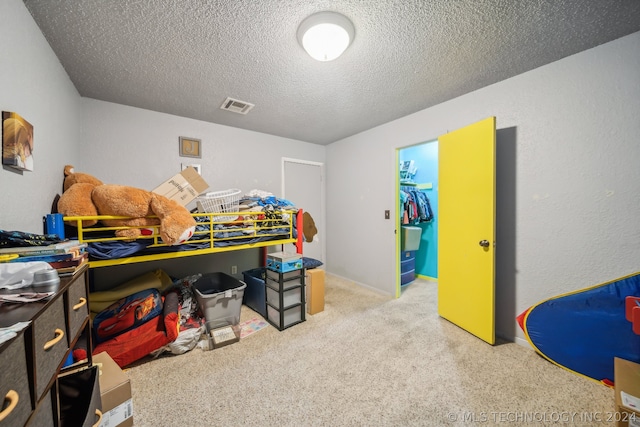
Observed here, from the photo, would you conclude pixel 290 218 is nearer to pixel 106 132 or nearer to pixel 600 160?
pixel 106 132

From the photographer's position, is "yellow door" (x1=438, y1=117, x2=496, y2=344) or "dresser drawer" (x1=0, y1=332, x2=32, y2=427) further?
"yellow door" (x1=438, y1=117, x2=496, y2=344)

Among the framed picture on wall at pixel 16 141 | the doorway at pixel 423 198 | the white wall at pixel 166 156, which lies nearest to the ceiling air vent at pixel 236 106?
the white wall at pixel 166 156

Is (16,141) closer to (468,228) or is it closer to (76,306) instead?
(76,306)

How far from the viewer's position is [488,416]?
134cm

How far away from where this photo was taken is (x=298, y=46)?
5.24ft

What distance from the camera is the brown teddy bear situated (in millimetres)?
1621

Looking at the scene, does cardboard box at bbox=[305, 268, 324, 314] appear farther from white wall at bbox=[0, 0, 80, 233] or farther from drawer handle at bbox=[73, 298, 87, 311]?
white wall at bbox=[0, 0, 80, 233]

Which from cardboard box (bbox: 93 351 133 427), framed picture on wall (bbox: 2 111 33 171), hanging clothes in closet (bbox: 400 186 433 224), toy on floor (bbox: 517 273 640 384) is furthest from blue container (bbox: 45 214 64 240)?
toy on floor (bbox: 517 273 640 384)

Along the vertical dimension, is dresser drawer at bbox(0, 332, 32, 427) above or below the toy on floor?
above

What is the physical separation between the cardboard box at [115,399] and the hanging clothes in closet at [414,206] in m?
3.20

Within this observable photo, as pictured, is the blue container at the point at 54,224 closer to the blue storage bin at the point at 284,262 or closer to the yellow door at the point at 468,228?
the blue storage bin at the point at 284,262

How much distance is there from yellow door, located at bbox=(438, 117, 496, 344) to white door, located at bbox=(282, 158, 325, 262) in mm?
1854

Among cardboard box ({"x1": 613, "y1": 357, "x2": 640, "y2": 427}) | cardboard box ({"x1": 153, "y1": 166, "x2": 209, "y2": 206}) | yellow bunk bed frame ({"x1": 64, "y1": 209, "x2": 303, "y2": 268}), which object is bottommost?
cardboard box ({"x1": 613, "y1": 357, "x2": 640, "y2": 427})

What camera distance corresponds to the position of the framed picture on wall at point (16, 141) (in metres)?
1.10
